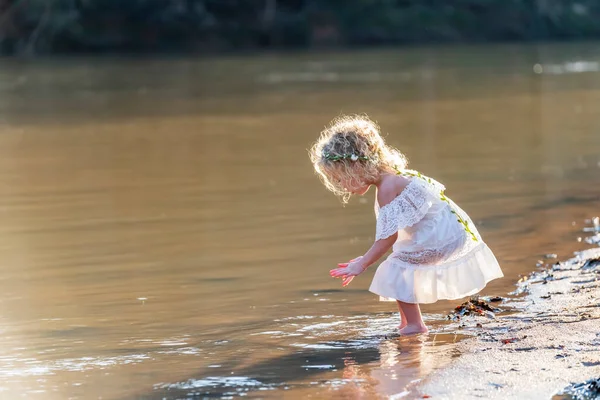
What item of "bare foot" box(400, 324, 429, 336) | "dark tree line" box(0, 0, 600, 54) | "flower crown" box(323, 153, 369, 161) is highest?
"dark tree line" box(0, 0, 600, 54)

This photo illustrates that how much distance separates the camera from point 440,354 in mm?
4273

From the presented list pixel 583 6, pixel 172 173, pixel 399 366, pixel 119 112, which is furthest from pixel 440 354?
pixel 583 6

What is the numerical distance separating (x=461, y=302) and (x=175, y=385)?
67.7 inches

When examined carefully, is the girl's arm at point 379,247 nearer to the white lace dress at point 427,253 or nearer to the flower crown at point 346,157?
the white lace dress at point 427,253

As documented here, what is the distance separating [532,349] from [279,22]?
33.6m

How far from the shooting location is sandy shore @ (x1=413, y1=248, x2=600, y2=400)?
146 inches

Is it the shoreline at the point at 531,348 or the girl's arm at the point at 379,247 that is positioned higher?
the girl's arm at the point at 379,247

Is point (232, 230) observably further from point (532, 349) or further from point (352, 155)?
point (532, 349)

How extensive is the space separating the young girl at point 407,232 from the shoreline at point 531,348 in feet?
0.76

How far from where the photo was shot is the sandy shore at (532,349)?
12.2ft

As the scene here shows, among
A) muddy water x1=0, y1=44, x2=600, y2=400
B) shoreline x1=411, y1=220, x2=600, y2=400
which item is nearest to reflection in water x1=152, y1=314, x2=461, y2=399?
muddy water x1=0, y1=44, x2=600, y2=400

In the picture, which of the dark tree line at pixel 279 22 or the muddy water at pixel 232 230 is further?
the dark tree line at pixel 279 22

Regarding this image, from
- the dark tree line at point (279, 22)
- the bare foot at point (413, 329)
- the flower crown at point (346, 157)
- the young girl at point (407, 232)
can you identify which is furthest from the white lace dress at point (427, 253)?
the dark tree line at point (279, 22)

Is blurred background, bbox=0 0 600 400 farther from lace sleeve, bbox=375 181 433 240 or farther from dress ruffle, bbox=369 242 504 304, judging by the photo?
lace sleeve, bbox=375 181 433 240
